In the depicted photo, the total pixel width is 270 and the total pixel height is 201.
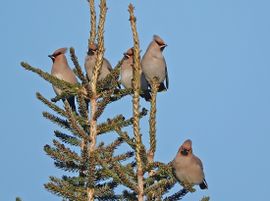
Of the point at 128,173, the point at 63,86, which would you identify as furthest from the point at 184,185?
the point at 63,86

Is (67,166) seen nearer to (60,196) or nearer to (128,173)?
(60,196)

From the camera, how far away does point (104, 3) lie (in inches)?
135

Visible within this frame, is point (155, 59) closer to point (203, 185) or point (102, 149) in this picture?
point (203, 185)

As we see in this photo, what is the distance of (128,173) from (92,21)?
1565 millimetres

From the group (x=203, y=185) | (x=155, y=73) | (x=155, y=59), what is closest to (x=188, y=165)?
(x=203, y=185)

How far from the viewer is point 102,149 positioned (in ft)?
10.5

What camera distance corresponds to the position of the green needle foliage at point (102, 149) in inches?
102

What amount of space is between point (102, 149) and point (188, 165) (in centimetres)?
171

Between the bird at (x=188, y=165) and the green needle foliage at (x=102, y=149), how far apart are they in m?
0.71

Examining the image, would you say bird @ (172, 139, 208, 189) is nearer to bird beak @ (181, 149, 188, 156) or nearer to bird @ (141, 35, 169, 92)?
bird beak @ (181, 149, 188, 156)

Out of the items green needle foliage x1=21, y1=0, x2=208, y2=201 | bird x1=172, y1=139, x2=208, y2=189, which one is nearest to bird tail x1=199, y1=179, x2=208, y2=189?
bird x1=172, y1=139, x2=208, y2=189

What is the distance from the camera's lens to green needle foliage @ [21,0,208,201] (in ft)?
8.49

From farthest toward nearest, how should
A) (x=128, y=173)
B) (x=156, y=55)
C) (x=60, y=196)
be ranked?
(x=156, y=55), (x=60, y=196), (x=128, y=173)

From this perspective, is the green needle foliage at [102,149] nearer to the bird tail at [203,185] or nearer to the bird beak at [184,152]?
the bird beak at [184,152]
